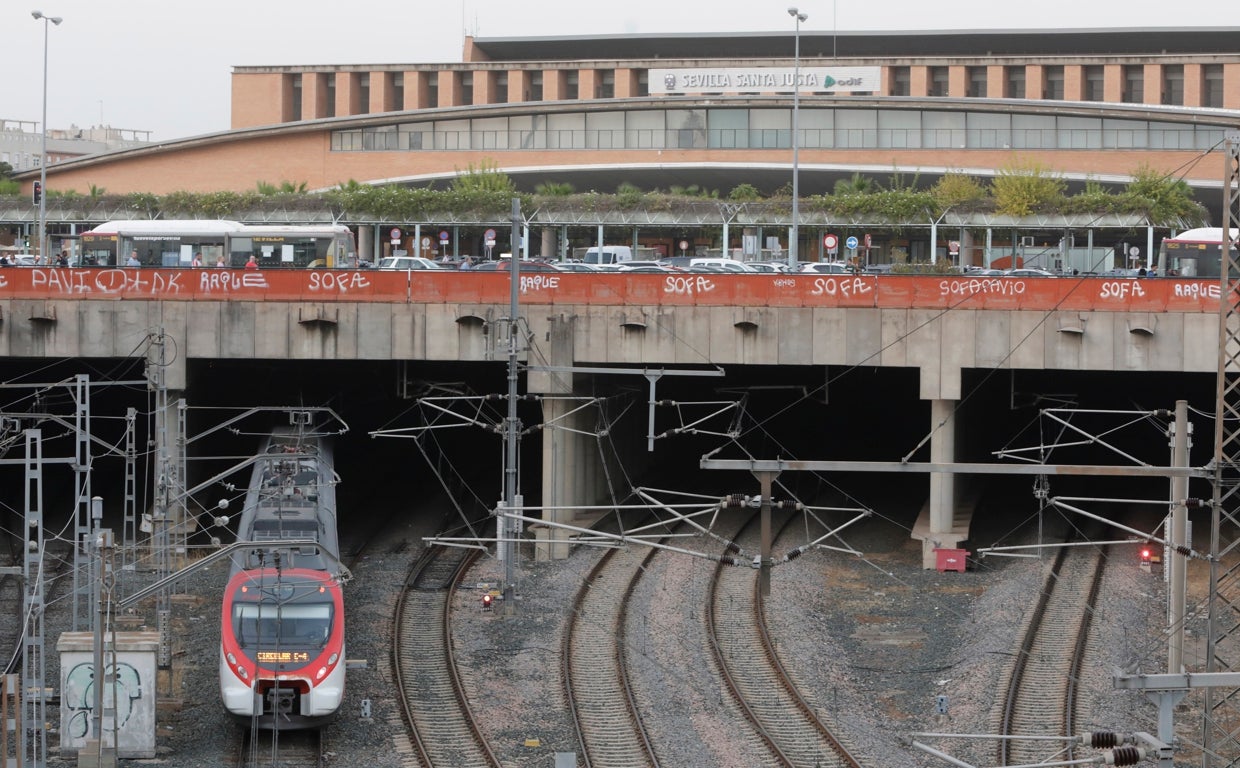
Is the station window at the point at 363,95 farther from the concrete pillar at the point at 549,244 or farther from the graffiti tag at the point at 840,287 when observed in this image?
Result: the graffiti tag at the point at 840,287

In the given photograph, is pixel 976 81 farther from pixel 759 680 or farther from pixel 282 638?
pixel 282 638

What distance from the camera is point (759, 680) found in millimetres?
26047

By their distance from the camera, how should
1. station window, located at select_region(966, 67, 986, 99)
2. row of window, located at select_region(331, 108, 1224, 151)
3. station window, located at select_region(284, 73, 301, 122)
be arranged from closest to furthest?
row of window, located at select_region(331, 108, 1224, 151) < station window, located at select_region(966, 67, 986, 99) < station window, located at select_region(284, 73, 301, 122)

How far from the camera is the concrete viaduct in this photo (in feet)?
109

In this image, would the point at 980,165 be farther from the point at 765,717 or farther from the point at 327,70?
the point at 765,717

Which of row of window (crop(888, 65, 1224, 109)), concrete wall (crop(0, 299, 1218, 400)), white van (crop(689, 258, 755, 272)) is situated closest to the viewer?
concrete wall (crop(0, 299, 1218, 400))

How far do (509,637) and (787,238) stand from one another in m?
48.2

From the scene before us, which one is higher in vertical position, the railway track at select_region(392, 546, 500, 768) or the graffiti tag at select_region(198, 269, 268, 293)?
the graffiti tag at select_region(198, 269, 268, 293)

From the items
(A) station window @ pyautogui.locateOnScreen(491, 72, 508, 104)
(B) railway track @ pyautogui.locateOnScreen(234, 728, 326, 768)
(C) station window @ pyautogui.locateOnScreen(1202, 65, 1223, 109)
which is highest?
(A) station window @ pyautogui.locateOnScreen(491, 72, 508, 104)

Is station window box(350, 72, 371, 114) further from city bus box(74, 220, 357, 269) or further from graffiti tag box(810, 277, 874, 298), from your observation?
graffiti tag box(810, 277, 874, 298)

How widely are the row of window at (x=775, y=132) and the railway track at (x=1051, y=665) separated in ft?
163

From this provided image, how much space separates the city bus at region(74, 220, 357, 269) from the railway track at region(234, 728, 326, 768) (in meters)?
24.5

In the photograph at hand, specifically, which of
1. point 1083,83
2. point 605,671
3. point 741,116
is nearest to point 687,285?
point 605,671

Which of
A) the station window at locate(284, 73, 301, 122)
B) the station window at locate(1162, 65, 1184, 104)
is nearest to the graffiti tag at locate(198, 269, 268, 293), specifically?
the station window at locate(1162, 65, 1184, 104)
